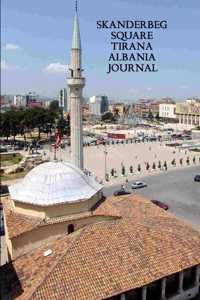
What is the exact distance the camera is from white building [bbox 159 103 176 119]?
13282cm

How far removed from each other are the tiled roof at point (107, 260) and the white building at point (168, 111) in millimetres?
119101

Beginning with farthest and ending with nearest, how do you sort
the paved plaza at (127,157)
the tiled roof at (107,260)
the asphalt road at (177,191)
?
the paved plaza at (127,157) < the asphalt road at (177,191) < the tiled roof at (107,260)

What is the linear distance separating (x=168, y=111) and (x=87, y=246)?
126m

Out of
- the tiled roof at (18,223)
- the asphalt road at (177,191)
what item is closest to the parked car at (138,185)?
the asphalt road at (177,191)

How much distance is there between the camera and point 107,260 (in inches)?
545

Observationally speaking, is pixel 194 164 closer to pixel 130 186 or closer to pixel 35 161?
pixel 130 186

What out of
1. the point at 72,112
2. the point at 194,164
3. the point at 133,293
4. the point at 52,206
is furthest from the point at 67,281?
the point at 194,164

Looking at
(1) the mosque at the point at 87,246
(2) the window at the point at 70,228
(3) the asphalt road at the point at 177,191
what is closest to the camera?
(1) the mosque at the point at 87,246

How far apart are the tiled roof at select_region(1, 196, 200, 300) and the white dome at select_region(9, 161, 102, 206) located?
1.94m

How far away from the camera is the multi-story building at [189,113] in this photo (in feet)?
376

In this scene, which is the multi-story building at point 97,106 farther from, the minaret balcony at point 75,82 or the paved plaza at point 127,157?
the minaret balcony at point 75,82

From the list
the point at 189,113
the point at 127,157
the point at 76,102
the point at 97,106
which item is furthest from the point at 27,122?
the point at 97,106

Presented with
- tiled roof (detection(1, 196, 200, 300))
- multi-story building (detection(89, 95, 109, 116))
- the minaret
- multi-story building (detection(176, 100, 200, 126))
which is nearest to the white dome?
tiled roof (detection(1, 196, 200, 300))

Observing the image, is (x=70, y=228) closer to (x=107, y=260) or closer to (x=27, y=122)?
(x=107, y=260)
